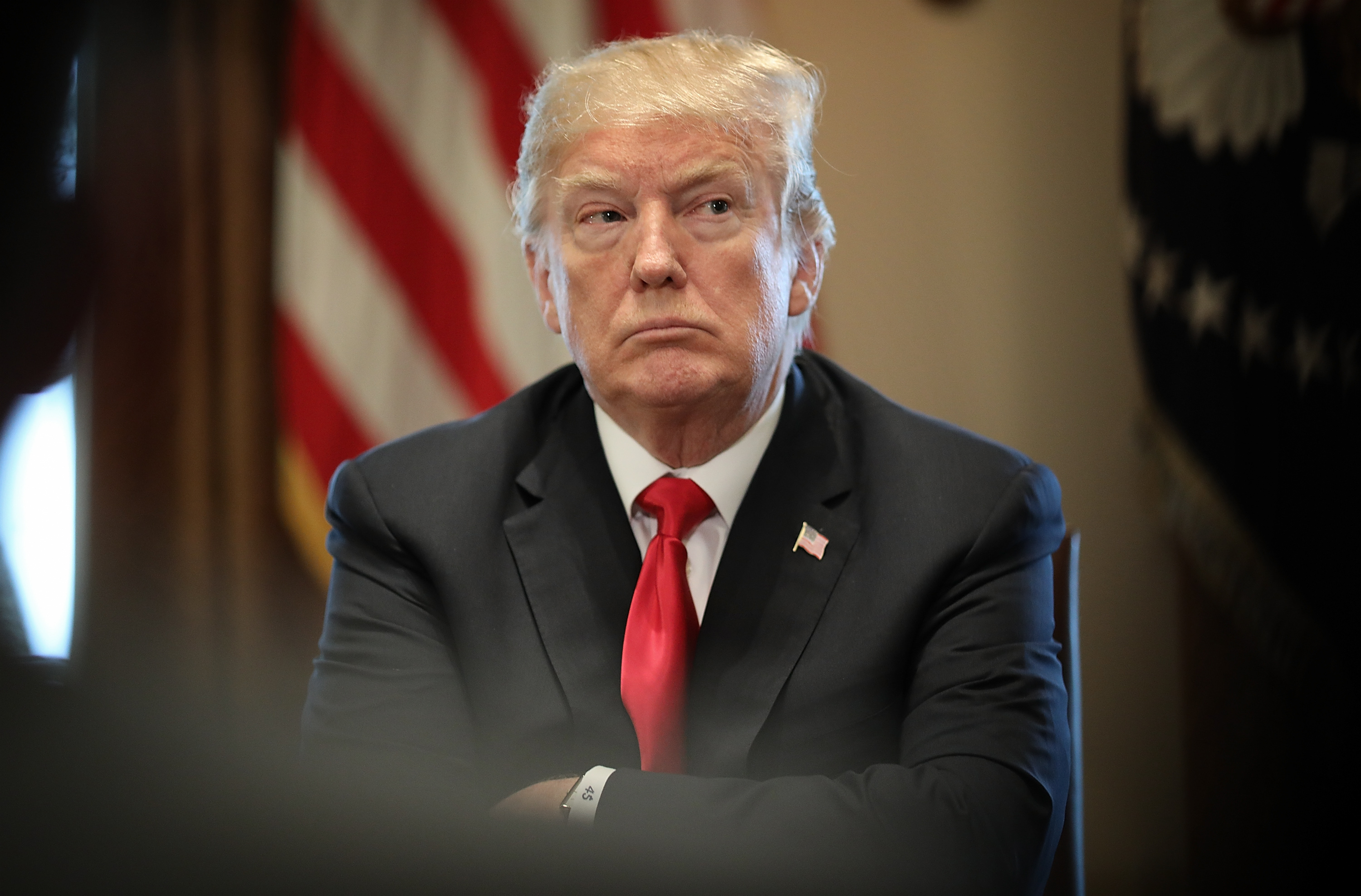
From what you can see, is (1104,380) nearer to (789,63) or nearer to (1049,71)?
(1049,71)

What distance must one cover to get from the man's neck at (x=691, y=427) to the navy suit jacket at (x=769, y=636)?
0.06m

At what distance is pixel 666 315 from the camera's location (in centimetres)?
124

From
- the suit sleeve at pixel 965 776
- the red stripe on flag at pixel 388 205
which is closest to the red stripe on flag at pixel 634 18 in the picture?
the red stripe on flag at pixel 388 205

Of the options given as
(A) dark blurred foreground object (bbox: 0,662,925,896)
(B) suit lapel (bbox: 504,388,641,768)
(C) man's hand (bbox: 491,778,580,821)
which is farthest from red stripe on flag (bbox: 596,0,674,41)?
(A) dark blurred foreground object (bbox: 0,662,925,896)

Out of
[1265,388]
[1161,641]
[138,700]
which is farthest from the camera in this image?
[1161,641]

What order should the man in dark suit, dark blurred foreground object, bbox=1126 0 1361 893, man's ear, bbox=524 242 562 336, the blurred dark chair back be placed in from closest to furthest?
the man in dark suit → the blurred dark chair back → man's ear, bbox=524 242 562 336 → dark blurred foreground object, bbox=1126 0 1361 893

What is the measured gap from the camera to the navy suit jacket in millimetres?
1081

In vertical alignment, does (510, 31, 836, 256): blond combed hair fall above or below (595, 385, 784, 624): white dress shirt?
above

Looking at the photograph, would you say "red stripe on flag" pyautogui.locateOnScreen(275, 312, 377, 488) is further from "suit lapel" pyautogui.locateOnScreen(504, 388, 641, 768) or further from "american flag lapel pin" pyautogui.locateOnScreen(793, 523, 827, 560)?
"american flag lapel pin" pyautogui.locateOnScreen(793, 523, 827, 560)

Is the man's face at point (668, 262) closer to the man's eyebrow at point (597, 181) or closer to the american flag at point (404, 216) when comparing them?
the man's eyebrow at point (597, 181)

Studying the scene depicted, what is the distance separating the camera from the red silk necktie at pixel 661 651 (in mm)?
1168

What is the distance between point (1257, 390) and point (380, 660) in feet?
5.59

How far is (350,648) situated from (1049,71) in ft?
6.80

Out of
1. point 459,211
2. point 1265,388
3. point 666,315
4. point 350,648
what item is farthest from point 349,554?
point 1265,388
